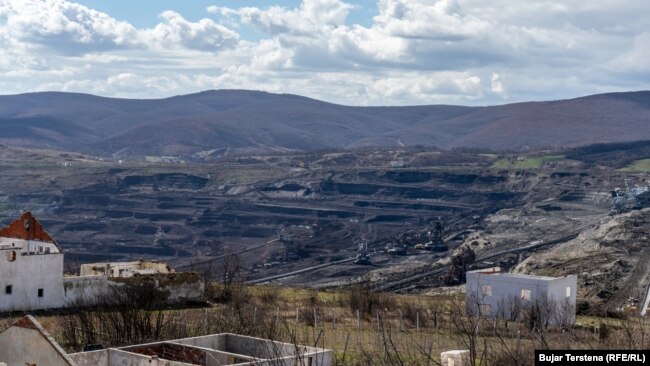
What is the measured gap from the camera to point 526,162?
172 metres

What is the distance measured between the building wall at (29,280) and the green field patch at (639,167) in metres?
124

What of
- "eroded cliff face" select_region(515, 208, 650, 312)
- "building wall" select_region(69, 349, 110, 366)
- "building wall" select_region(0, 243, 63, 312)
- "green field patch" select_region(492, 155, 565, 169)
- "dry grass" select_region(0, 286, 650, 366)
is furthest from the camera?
"green field patch" select_region(492, 155, 565, 169)

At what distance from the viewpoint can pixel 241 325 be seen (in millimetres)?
30766

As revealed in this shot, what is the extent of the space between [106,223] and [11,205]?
41.8 feet

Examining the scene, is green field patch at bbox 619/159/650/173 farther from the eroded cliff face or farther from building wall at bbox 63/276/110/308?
building wall at bbox 63/276/110/308

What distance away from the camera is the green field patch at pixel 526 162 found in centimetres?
16635

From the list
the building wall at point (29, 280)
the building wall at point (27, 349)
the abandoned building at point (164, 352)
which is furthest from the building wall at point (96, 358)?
the building wall at point (29, 280)

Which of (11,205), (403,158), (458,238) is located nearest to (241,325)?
(458,238)

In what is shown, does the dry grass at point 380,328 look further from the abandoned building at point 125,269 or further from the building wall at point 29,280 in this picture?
the abandoned building at point 125,269

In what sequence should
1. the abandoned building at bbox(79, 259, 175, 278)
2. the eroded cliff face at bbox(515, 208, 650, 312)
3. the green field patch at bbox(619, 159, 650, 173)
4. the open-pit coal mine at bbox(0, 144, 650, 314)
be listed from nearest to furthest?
the abandoned building at bbox(79, 259, 175, 278)
the eroded cliff face at bbox(515, 208, 650, 312)
the open-pit coal mine at bbox(0, 144, 650, 314)
the green field patch at bbox(619, 159, 650, 173)

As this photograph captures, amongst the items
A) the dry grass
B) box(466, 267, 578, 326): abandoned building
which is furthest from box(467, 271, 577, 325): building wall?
the dry grass

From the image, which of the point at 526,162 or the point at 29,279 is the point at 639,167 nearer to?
the point at 526,162

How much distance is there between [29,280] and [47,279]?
2.20ft

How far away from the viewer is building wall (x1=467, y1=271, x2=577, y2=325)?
4238 centimetres
